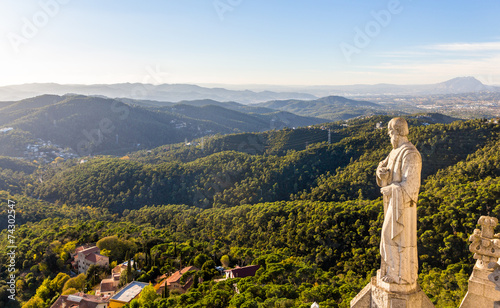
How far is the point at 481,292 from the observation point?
5.01 meters

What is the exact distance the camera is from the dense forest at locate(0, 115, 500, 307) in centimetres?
2629

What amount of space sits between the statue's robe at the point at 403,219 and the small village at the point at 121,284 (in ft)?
68.2

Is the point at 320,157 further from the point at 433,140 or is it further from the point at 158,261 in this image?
the point at 158,261

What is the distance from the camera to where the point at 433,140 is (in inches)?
2186

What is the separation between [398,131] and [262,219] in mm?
42262

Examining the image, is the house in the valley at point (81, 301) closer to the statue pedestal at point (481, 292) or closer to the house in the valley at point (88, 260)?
the house in the valley at point (88, 260)

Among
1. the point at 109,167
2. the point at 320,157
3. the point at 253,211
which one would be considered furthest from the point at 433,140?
the point at 109,167

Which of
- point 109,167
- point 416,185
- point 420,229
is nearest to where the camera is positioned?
point 416,185

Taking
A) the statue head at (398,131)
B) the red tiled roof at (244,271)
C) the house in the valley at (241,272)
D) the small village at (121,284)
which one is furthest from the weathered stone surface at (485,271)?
the red tiled roof at (244,271)

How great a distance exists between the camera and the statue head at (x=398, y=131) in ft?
17.3

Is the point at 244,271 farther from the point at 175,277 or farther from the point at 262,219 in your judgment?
the point at 262,219

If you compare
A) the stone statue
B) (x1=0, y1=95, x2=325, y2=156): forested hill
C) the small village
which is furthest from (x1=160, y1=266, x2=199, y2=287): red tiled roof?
(x1=0, y1=95, x2=325, y2=156): forested hill

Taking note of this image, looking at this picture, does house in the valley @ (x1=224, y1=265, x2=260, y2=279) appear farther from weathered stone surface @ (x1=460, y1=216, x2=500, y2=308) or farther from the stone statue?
weathered stone surface @ (x1=460, y1=216, x2=500, y2=308)

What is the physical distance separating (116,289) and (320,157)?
52.2m
